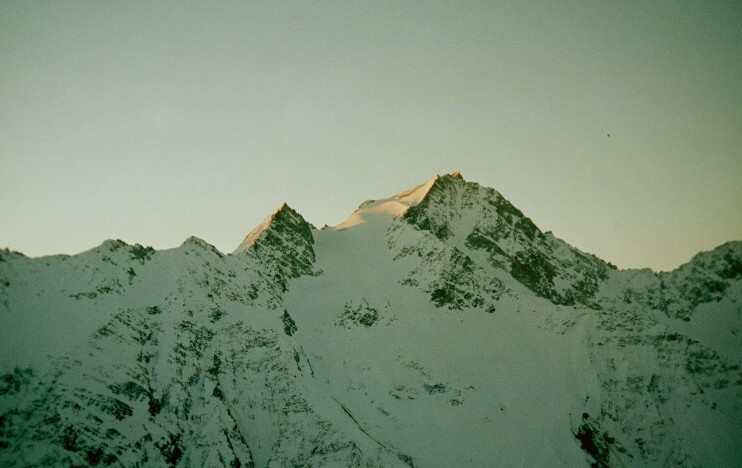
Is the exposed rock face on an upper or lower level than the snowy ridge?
lower

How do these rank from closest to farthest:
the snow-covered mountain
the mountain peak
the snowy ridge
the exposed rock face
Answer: the snow-covered mountain, the mountain peak, the exposed rock face, the snowy ridge

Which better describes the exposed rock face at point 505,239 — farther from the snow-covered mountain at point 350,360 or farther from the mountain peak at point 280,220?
the mountain peak at point 280,220

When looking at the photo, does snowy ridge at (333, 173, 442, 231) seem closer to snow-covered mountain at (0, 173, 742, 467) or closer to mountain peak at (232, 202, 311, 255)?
snow-covered mountain at (0, 173, 742, 467)

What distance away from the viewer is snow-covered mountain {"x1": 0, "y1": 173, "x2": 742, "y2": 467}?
80562mm

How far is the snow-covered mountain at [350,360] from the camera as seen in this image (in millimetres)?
80562

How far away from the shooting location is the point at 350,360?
11969 cm

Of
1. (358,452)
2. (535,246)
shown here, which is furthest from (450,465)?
(535,246)

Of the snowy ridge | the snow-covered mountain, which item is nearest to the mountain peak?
the snow-covered mountain

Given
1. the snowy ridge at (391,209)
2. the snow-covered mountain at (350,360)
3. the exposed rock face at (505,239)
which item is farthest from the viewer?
the snowy ridge at (391,209)

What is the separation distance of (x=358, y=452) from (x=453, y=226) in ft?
319

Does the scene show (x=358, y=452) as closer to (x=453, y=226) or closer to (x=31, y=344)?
(x=31, y=344)

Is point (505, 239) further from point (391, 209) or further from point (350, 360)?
point (350, 360)

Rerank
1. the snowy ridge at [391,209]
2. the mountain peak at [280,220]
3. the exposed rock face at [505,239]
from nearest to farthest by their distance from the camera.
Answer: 1. the mountain peak at [280,220]
2. the exposed rock face at [505,239]
3. the snowy ridge at [391,209]

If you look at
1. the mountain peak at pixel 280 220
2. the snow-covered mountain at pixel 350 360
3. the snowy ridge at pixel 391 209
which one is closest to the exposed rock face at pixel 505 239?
the snow-covered mountain at pixel 350 360
